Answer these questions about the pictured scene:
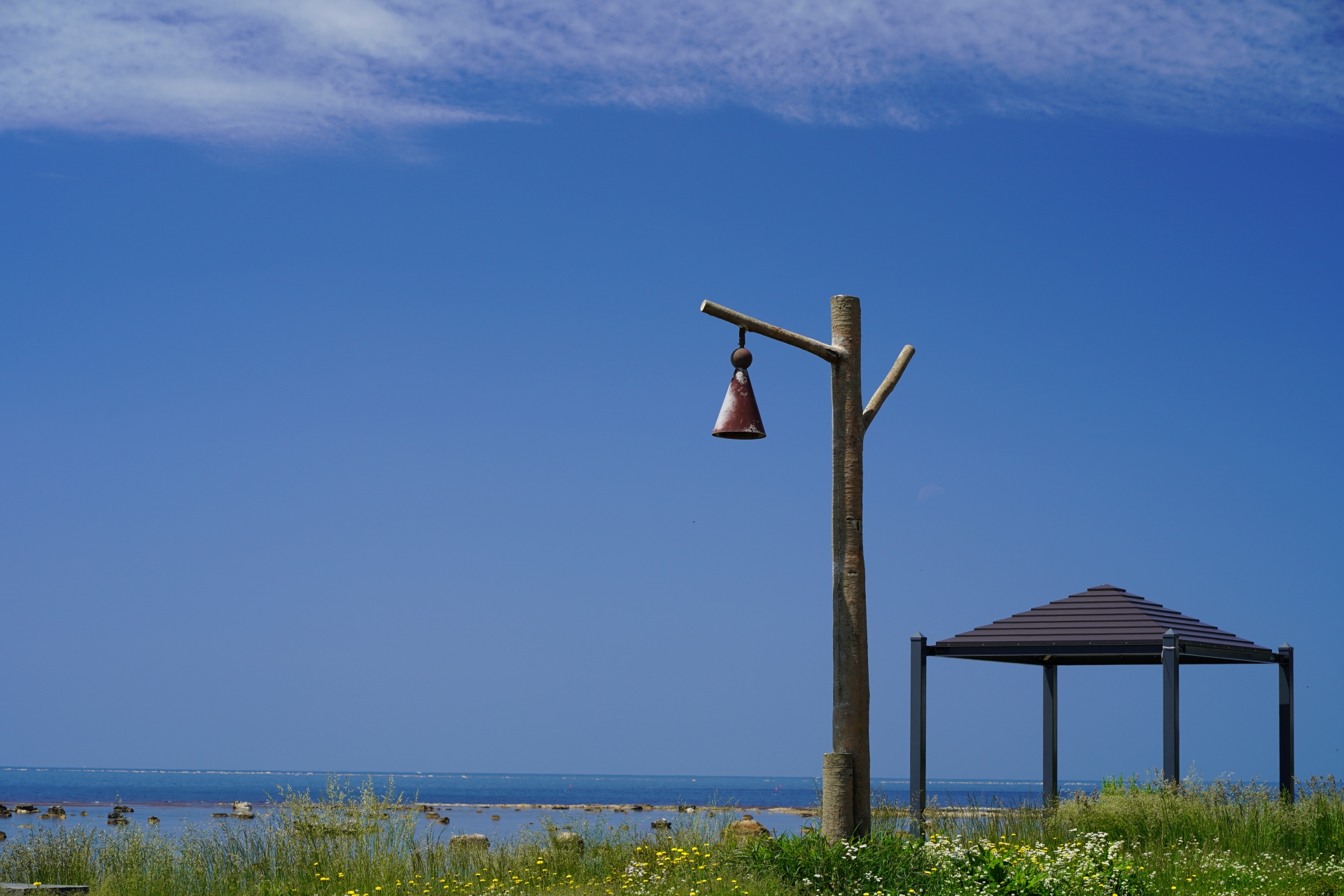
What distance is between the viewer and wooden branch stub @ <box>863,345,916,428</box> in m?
9.06

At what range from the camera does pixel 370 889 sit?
9664 mm

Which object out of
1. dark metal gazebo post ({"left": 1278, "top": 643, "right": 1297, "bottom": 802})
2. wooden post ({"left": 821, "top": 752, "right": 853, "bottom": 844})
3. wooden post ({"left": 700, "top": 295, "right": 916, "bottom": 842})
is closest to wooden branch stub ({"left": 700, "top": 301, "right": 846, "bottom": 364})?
wooden post ({"left": 700, "top": 295, "right": 916, "bottom": 842})

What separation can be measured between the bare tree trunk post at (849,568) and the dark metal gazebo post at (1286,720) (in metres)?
7.53

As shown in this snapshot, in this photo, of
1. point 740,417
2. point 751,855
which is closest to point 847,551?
point 740,417

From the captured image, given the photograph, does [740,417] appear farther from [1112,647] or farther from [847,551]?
[1112,647]

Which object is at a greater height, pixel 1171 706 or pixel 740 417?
pixel 740 417

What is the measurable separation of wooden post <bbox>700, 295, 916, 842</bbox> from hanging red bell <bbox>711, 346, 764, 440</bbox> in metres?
0.54

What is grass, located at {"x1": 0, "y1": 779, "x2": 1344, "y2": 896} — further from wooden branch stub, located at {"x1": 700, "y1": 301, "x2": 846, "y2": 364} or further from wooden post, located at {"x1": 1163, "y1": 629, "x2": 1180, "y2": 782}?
wooden branch stub, located at {"x1": 700, "y1": 301, "x2": 846, "y2": 364}

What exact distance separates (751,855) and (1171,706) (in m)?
6.14

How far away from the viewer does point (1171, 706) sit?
1251cm

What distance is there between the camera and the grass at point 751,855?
26.8 ft

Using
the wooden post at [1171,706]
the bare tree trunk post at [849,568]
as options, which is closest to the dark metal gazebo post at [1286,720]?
the wooden post at [1171,706]

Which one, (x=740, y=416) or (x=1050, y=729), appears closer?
(x=740, y=416)

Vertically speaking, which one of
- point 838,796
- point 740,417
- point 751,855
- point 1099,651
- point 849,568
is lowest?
point 751,855
